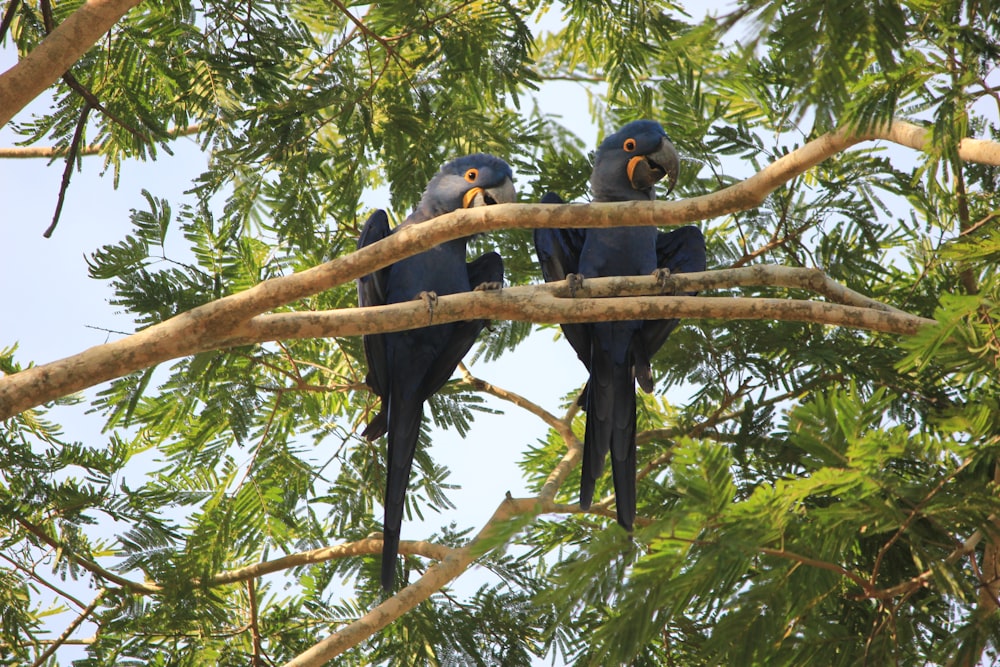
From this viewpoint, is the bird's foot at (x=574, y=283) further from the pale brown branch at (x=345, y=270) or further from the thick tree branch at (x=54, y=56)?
the thick tree branch at (x=54, y=56)

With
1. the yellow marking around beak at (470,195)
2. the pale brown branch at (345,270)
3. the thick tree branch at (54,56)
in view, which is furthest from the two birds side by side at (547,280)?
the thick tree branch at (54,56)

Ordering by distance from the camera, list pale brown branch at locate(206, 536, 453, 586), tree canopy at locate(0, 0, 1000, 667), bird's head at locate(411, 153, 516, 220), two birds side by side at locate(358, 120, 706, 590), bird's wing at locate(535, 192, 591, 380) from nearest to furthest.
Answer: tree canopy at locate(0, 0, 1000, 667) → pale brown branch at locate(206, 536, 453, 586) → two birds side by side at locate(358, 120, 706, 590) → bird's head at locate(411, 153, 516, 220) → bird's wing at locate(535, 192, 591, 380)

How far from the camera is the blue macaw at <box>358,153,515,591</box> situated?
3.62 m

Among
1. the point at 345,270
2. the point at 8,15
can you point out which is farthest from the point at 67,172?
the point at 345,270

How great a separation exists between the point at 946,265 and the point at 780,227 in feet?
2.14

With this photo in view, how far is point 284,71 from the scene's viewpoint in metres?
3.50

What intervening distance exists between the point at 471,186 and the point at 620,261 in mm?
715

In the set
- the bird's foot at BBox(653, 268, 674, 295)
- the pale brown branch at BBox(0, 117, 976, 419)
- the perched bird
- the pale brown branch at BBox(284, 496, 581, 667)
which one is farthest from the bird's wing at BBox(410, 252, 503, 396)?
the pale brown branch at BBox(0, 117, 976, 419)

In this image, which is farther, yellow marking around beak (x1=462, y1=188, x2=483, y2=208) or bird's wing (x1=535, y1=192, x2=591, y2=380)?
bird's wing (x1=535, y1=192, x2=591, y2=380)

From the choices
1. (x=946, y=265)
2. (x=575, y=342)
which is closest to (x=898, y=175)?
(x=946, y=265)

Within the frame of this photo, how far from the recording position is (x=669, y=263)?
3.98 meters

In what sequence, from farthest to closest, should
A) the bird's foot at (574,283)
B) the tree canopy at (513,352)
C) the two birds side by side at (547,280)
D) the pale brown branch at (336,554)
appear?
the two birds side by side at (547,280), the pale brown branch at (336,554), the bird's foot at (574,283), the tree canopy at (513,352)

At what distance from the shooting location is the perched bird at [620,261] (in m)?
3.61

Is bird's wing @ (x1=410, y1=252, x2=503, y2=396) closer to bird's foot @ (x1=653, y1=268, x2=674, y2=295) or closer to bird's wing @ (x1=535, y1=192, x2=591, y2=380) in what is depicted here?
bird's wing @ (x1=535, y1=192, x2=591, y2=380)
